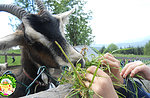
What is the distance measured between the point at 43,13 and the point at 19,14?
2.28ft

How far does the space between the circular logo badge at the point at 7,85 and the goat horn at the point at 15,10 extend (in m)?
2.15

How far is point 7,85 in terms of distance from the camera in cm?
110

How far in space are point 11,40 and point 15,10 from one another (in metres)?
1.07

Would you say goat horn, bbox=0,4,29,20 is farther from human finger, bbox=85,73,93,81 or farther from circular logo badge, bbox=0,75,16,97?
human finger, bbox=85,73,93,81

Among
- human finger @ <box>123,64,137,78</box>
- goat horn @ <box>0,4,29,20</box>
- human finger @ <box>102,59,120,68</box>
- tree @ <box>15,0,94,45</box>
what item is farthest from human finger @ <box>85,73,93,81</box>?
tree @ <box>15,0,94,45</box>

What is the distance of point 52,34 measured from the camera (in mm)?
2447

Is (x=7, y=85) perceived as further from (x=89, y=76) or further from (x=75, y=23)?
(x=75, y=23)

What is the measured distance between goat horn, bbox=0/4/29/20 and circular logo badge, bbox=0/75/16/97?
7.04ft

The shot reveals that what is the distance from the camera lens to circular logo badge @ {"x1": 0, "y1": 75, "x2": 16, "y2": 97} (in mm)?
1075

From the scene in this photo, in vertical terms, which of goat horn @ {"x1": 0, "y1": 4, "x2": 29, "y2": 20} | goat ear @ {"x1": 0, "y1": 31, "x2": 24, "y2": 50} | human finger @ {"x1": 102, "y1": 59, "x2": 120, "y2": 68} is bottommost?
human finger @ {"x1": 102, "y1": 59, "x2": 120, "y2": 68}

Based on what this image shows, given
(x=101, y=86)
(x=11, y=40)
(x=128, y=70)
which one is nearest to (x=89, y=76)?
(x=101, y=86)

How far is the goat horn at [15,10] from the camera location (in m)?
2.91

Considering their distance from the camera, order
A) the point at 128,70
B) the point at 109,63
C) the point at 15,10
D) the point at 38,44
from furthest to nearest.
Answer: the point at 15,10, the point at 38,44, the point at 128,70, the point at 109,63

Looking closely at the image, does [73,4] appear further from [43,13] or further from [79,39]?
[43,13]
